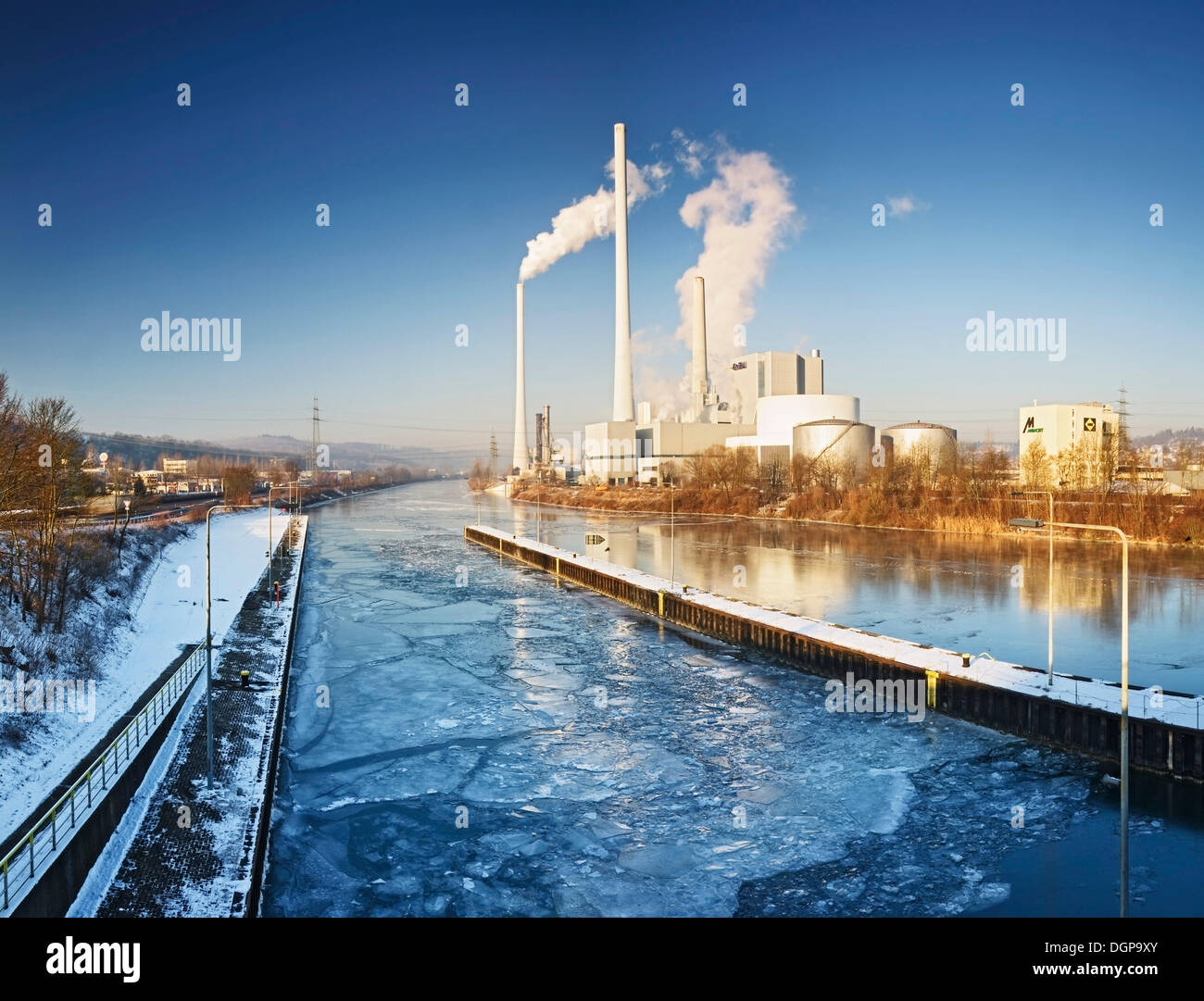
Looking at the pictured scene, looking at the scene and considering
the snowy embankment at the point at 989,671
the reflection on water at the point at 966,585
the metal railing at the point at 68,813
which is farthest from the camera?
the reflection on water at the point at 966,585

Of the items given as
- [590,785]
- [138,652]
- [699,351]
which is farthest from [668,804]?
[699,351]

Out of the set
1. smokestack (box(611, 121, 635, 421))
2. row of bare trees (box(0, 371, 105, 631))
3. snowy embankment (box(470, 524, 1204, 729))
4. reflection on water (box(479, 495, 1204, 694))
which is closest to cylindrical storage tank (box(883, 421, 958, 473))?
reflection on water (box(479, 495, 1204, 694))

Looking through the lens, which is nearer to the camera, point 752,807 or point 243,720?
point 752,807

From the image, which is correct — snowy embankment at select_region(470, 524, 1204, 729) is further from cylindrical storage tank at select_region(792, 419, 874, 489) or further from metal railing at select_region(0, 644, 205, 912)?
cylindrical storage tank at select_region(792, 419, 874, 489)

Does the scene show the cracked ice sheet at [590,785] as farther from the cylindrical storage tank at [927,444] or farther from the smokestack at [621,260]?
the smokestack at [621,260]

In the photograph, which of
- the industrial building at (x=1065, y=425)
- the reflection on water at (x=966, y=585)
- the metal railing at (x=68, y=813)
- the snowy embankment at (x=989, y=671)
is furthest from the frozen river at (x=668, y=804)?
→ the industrial building at (x=1065, y=425)

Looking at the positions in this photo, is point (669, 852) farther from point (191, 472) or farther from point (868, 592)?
point (191, 472)

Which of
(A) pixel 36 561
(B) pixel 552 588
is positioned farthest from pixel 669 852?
(B) pixel 552 588
